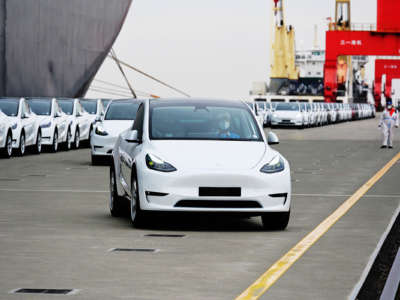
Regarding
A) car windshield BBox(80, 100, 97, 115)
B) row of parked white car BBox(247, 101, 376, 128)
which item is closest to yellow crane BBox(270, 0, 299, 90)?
row of parked white car BBox(247, 101, 376, 128)

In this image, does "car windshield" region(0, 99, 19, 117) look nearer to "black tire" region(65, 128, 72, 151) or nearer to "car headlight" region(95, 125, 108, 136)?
"car headlight" region(95, 125, 108, 136)

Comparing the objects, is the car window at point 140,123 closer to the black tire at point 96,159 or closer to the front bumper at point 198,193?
the front bumper at point 198,193

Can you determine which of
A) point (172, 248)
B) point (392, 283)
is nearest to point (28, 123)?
point (172, 248)

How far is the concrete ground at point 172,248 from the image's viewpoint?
8.22m

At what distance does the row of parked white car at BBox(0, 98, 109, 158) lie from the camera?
28.4 meters

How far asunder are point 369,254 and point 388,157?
67.6ft

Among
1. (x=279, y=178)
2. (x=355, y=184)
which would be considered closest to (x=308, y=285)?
(x=279, y=178)

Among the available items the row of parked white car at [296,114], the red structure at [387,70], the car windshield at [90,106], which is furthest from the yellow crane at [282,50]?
the car windshield at [90,106]

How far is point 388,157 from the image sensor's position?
30.4 metres

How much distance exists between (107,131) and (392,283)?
17.7m

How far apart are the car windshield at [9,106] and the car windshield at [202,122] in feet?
53.5

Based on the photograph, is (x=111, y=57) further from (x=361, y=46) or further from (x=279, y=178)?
(x=279, y=178)

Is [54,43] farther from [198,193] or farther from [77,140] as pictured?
[198,193]

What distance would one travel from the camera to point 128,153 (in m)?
12.9
